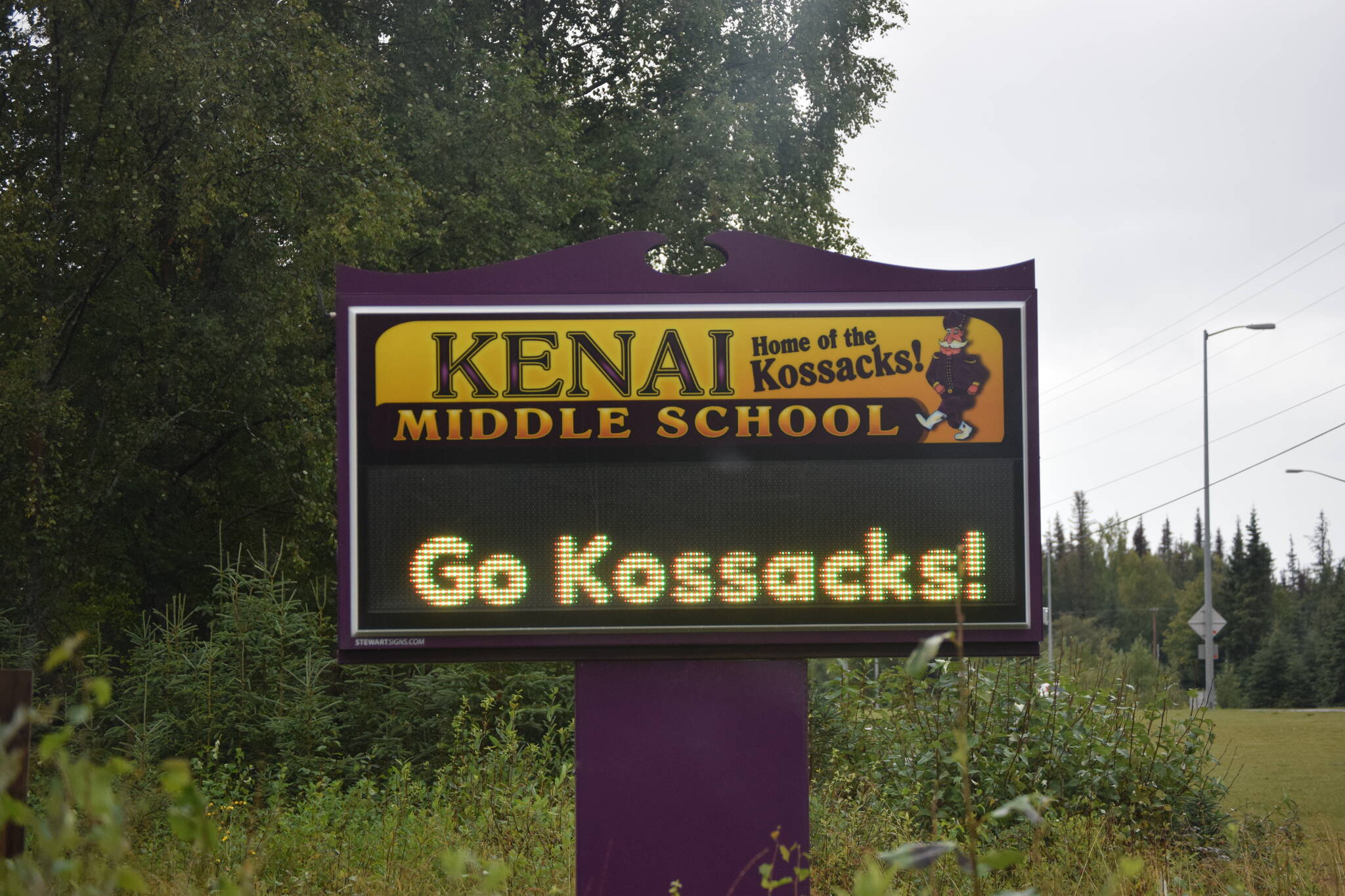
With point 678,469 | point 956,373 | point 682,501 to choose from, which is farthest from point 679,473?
point 956,373

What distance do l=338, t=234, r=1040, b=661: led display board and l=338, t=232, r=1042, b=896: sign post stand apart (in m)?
0.01

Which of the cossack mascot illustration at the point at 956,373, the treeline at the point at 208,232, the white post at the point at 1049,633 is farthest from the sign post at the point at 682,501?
the treeline at the point at 208,232

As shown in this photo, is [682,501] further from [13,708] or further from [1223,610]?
[1223,610]

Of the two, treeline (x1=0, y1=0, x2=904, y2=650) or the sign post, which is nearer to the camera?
the sign post

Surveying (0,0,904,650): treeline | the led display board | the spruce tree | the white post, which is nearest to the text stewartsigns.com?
the led display board

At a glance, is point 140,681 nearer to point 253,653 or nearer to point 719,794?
point 253,653

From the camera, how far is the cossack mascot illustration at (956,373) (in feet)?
18.3

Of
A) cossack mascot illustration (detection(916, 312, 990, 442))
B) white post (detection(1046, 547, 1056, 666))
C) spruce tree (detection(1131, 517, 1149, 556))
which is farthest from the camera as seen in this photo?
spruce tree (detection(1131, 517, 1149, 556))

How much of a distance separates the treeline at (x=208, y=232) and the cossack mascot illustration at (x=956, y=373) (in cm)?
972

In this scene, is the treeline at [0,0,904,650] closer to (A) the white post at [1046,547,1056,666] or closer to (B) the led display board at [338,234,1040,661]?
(A) the white post at [1046,547,1056,666]

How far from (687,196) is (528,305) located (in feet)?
48.2

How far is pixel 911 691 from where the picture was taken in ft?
31.1

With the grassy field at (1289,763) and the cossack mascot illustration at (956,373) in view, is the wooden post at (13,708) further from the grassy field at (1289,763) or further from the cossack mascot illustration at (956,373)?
the grassy field at (1289,763)

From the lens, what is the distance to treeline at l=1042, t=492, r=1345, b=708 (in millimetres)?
59938
